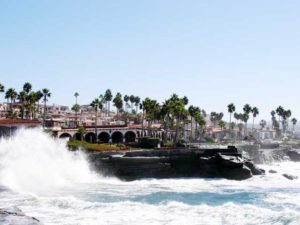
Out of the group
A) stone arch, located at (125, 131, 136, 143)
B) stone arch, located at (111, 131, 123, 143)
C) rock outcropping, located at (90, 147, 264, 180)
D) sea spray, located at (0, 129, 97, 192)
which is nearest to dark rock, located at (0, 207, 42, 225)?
sea spray, located at (0, 129, 97, 192)

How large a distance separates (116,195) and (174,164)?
59.0 ft

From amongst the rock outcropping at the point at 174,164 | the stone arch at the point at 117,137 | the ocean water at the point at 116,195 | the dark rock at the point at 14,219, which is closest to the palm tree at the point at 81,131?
the stone arch at the point at 117,137

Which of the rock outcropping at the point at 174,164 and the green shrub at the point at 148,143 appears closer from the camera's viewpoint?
the rock outcropping at the point at 174,164

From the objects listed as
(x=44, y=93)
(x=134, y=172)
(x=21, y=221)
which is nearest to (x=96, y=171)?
(x=134, y=172)

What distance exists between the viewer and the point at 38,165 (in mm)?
50312

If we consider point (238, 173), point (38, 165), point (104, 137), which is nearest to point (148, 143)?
point (104, 137)

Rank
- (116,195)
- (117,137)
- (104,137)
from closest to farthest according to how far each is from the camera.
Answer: (116,195) < (104,137) < (117,137)

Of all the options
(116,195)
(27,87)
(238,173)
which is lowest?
(116,195)

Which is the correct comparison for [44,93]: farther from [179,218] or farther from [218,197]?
[179,218]

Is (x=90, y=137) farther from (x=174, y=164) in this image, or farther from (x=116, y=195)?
(x=116, y=195)

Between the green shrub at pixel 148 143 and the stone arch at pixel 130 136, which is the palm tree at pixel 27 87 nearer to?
the stone arch at pixel 130 136

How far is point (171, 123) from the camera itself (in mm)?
99312

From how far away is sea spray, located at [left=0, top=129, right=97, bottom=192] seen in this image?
148 feet

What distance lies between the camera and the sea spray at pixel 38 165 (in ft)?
148
